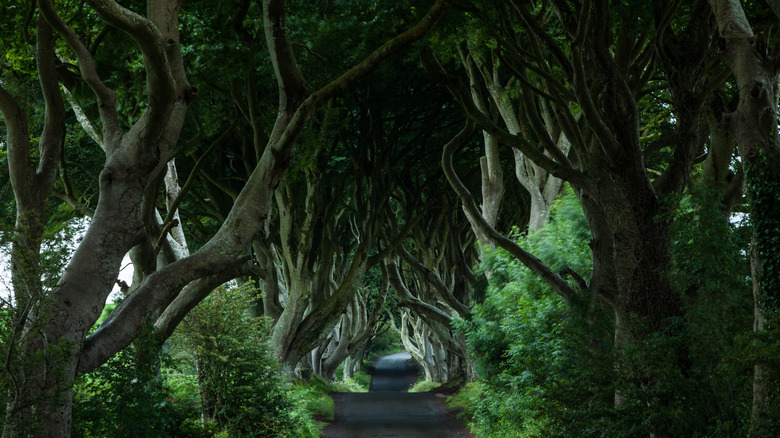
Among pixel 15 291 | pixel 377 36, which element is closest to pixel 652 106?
pixel 377 36

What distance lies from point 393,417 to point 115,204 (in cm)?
1448

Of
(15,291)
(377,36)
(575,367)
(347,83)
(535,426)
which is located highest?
(377,36)

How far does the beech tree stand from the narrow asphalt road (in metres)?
8.51

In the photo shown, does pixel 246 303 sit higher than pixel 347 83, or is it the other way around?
pixel 347 83

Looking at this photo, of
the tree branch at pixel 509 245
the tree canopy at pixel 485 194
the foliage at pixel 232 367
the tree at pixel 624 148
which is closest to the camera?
the tree canopy at pixel 485 194

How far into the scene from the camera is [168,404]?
1033 centimetres

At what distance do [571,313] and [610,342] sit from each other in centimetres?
87

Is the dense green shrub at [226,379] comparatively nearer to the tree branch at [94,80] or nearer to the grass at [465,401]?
the tree branch at [94,80]

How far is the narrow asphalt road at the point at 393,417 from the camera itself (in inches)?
674

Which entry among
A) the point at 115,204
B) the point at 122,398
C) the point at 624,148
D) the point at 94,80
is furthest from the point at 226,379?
the point at 624,148

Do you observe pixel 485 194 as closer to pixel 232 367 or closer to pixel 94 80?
pixel 232 367

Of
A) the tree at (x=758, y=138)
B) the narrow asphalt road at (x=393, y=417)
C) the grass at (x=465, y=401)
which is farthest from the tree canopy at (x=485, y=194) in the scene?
the grass at (x=465, y=401)

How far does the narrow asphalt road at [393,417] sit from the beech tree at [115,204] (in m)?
8.51

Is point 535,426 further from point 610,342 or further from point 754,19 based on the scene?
point 754,19
